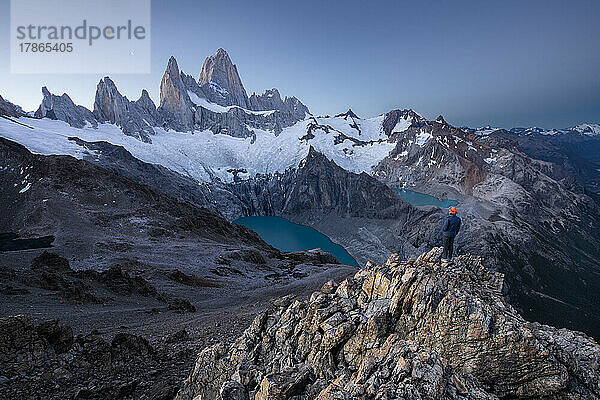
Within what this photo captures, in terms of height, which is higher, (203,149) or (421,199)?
(203,149)

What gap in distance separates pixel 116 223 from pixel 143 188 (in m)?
17.0

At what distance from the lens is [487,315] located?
717 centimetres

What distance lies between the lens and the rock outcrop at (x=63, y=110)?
12369cm

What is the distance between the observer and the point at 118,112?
149250mm

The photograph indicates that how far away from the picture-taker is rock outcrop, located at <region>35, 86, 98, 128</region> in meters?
124

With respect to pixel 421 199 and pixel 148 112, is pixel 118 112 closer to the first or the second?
pixel 148 112

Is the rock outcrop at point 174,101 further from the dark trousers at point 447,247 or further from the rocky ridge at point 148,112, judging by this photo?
the dark trousers at point 447,247

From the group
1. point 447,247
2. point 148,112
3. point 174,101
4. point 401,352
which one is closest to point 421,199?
point 174,101

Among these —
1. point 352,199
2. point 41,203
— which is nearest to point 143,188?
point 41,203

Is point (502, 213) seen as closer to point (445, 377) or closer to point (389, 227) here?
point (389, 227)

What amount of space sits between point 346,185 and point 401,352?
135 m

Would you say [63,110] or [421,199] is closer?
[63,110]

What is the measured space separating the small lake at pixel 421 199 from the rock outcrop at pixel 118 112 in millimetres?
145676

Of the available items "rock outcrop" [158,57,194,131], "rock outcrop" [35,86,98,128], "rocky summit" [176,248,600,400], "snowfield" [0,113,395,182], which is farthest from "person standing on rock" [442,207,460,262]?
"rock outcrop" [158,57,194,131]
